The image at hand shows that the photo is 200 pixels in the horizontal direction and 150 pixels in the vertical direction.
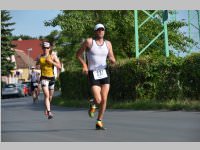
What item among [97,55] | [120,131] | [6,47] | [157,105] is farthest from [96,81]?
[6,47]

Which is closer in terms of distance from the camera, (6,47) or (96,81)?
(96,81)

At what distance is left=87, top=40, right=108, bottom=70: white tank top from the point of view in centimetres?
1052

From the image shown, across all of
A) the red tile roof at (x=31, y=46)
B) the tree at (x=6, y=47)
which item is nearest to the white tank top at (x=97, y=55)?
the tree at (x=6, y=47)

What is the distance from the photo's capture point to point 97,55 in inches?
415

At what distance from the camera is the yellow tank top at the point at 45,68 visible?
13.0 m

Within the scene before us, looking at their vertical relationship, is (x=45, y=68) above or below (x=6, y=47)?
below

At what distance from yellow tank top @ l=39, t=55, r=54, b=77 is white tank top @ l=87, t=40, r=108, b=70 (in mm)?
2540

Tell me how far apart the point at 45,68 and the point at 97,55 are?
111 inches

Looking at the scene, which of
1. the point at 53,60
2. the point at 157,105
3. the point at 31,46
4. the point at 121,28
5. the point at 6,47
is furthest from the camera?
the point at 31,46

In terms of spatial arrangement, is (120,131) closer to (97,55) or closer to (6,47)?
(97,55)

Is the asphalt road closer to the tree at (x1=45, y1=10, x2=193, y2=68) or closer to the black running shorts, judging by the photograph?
the black running shorts

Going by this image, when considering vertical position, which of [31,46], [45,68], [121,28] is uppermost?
[31,46]

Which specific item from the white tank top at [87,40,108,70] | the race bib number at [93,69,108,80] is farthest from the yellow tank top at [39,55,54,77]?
the race bib number at [93,69,108,80]

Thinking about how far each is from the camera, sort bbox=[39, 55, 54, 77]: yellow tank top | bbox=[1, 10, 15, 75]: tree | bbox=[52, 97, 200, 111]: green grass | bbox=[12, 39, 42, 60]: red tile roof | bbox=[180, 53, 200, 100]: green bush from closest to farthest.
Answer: bbox=[39, 55, 54, 77]: yellow tank top, bbox=[52, 97, 200, 111]: green grass, bbox=[180, 53, 200, 100]: green bush, bbox=[1, 10, 15, 75]: tree, bbox=[12, 39, 42, 60]: red tile roof
